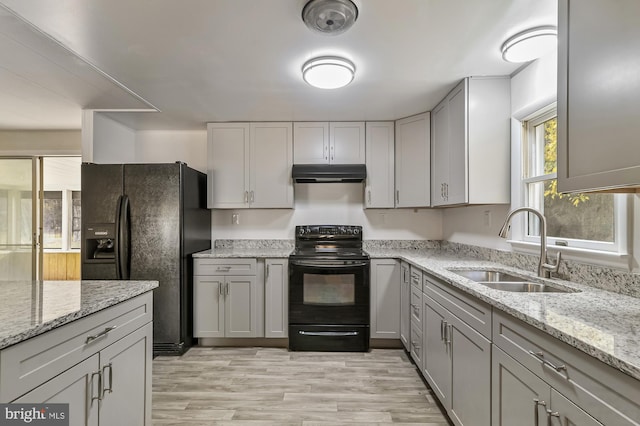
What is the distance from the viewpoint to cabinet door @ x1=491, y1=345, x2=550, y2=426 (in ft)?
3.48

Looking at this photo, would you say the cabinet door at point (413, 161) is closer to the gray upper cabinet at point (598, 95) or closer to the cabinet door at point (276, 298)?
the cabinet door at point (276, 298)

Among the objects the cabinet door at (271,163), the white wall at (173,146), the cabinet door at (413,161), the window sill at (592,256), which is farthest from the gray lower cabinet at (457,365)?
the white wall at (173,146)

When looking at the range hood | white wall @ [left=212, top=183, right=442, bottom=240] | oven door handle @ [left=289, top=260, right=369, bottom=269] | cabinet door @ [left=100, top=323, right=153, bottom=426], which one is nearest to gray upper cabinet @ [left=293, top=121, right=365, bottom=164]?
the range hood

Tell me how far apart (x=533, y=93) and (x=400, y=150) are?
53.7 inches

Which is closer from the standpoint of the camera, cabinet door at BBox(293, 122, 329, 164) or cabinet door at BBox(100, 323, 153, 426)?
cabinet door at BBox(100, 323, 153, 426)

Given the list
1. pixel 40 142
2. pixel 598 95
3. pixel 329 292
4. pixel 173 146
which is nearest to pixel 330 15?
pixel 598 95

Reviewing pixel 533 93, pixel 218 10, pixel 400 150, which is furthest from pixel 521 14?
pixel 400 150

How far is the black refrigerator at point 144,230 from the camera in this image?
8.93 feet

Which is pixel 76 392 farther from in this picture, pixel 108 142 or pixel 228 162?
pixel 108 142

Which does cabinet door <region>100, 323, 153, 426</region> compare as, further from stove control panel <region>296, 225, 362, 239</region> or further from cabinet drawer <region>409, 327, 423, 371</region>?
stove control panel <region>296, 225, 362, 239</region>

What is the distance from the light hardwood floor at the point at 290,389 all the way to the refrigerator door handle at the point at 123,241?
0.87 m

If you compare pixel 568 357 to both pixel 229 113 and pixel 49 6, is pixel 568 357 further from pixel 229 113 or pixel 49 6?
pixel 229 113

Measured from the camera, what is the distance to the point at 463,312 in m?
1.65

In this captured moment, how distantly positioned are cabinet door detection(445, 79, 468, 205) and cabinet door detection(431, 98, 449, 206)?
6cm
